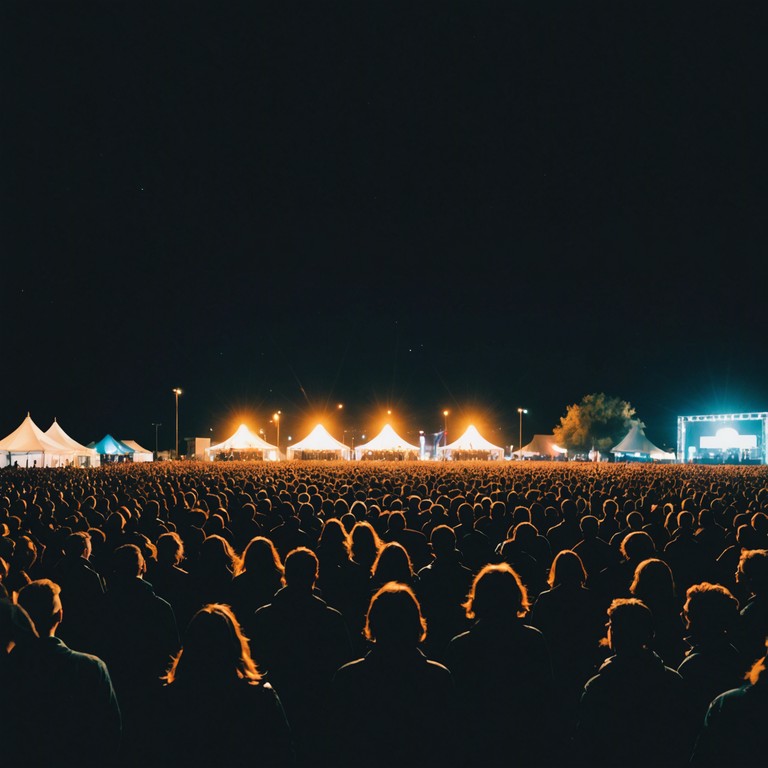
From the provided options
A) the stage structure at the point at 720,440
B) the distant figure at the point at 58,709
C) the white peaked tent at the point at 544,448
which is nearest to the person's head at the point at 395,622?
the distant figure at the point at 58,709

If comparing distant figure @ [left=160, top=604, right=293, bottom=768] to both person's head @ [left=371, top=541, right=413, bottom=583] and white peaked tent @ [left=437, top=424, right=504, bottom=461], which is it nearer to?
person's head @ [left=371, top=541, right=413, bottom=583]

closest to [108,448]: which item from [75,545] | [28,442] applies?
[28,442]

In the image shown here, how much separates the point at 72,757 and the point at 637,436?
72.6 metres

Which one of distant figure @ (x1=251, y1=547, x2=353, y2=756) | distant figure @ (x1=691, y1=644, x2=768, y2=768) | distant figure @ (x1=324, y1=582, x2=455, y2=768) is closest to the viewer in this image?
distant figure @ (x1=691, y1=644, x2=768, y2=768)

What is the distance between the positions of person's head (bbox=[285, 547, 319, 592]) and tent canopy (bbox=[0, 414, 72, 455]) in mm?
37583

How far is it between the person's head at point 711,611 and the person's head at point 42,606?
11.8 ft

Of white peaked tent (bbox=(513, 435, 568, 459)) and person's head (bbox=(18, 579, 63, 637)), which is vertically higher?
person's head (bbox=(18, 579, 63, 637))

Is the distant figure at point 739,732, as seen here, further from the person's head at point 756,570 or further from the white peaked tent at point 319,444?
the white peaked tent at point 319,444

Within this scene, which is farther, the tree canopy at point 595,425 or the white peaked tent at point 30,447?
the tree canopy at point 595,425

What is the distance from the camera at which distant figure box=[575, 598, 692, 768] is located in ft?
10.8

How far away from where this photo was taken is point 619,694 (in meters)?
3.30

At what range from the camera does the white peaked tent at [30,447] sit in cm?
3741

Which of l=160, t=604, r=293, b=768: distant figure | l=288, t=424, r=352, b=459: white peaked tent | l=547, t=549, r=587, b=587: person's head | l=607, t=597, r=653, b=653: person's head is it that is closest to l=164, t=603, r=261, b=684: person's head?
l=160, t=604, r=293, b=768: distant figure

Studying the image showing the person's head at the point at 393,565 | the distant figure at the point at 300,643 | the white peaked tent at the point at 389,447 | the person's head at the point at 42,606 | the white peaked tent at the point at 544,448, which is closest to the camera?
the person's head at the point at 42,606
